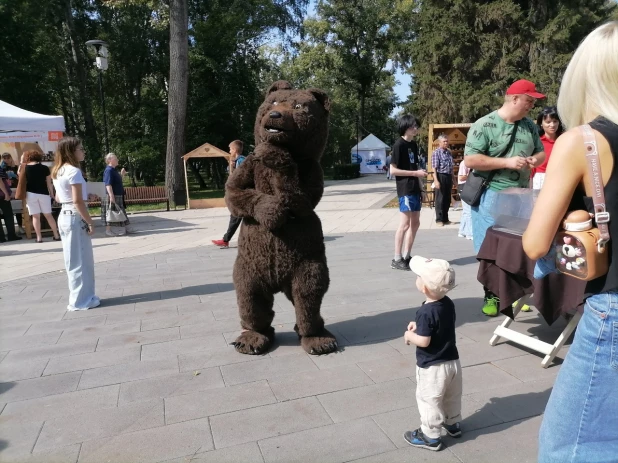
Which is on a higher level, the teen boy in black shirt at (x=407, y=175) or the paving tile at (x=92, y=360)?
the teen boy in black shirt at (x=407, y=175)

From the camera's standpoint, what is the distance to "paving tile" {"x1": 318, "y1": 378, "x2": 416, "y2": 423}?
288 cm

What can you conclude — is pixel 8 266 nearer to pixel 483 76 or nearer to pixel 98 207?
pixel 98 207

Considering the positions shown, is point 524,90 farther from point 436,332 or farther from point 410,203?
point 436,332

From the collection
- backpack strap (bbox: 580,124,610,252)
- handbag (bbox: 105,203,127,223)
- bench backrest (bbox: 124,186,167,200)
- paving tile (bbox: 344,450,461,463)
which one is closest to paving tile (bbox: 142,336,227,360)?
paving tile (bbox: 344,450,461,463)

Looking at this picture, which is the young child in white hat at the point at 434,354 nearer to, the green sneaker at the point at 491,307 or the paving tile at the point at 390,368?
the paving tile at the point at 390,368

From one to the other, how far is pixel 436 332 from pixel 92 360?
283 centimetres

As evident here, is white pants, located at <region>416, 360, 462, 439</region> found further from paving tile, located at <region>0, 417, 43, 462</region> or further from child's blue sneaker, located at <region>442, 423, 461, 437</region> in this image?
paving tile, located at <region>0, 417, 43, 462</region>

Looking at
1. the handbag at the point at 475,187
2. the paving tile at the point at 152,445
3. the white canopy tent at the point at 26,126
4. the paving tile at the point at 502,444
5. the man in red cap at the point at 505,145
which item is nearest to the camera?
the paving tile at the point at 502,444

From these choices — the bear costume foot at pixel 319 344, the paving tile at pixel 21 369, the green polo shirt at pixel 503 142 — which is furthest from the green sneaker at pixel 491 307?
the paving tile at pixel 21 369

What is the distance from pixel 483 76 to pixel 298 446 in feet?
67.0

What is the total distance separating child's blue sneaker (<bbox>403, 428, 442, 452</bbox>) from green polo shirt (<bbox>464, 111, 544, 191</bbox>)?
8.14ft

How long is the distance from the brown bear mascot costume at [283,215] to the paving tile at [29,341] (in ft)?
6.12

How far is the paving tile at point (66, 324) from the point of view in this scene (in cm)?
459

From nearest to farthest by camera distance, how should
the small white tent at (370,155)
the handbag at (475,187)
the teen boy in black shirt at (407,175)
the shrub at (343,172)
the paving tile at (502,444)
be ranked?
the paving tile at (502,444)
the handbag at (475,187)
the teen boy in black shirt at (407,175)
the shrub at (343,172)
the small white tent at (370,155)
